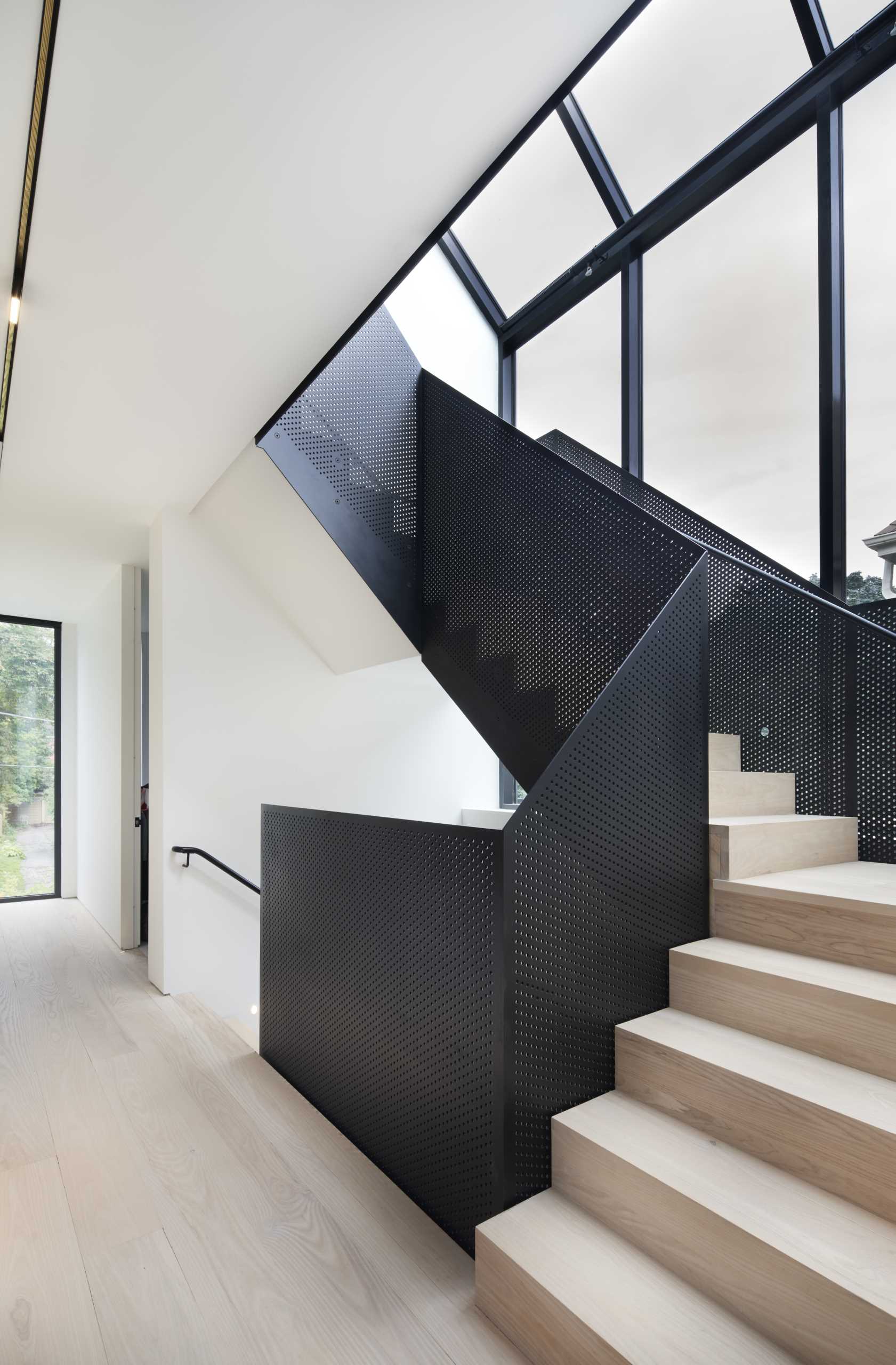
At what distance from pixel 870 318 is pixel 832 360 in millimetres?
242

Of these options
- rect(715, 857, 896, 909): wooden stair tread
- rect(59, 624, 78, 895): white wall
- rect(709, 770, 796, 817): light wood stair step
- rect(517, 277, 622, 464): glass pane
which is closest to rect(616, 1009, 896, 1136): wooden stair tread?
rect(715, 857, 896, 909): wooden stair tread

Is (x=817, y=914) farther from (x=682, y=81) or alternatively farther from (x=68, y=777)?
(x=68, y=777)

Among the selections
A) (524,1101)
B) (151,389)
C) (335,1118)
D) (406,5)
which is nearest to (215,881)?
(335,1118)

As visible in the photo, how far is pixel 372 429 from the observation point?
4.04m

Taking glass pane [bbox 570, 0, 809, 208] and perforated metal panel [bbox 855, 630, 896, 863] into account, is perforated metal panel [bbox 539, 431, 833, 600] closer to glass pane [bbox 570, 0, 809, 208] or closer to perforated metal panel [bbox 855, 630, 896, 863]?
perforated metal panel [bbox 855, 630, 896, 863]

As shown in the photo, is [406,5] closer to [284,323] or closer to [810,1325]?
[284,323]

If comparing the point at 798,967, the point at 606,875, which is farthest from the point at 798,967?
the point at 606,875

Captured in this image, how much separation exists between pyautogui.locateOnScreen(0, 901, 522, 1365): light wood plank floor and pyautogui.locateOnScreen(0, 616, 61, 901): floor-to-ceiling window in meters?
3.81

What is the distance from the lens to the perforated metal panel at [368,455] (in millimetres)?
3676

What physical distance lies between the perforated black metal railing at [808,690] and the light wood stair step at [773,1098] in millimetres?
1436

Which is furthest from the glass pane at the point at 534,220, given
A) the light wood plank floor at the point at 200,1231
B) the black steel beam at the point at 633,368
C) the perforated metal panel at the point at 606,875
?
the light wood plank floor at the point at 200,1231

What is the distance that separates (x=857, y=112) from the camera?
3619 millimetres

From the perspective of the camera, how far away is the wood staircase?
1.35 m

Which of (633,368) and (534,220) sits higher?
(534,220)
